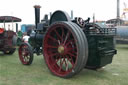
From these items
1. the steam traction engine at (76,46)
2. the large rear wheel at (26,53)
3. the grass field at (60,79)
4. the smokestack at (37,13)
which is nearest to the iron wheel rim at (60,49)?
the steam traction engine at (76,46)

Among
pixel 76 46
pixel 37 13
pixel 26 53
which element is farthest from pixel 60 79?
pixel 37 13

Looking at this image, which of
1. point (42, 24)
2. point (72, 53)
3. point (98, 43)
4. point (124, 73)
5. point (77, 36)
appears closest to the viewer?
point (77, 36)

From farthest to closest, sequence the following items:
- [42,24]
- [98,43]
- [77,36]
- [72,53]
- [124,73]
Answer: [42,24] < [124,73] < [72,53] < [98,43] < [77,36]

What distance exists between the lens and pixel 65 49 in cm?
382

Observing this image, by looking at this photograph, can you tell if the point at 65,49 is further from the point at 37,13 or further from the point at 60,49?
the point at 37,13

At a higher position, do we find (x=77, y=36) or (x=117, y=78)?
(x=77, y=36)

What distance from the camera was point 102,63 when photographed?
379 centimetres

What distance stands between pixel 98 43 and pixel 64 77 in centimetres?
109

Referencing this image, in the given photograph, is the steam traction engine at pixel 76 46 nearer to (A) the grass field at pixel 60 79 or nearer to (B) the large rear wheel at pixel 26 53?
(A) the grass field at pixel 60 79

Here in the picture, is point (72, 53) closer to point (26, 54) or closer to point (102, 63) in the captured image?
point (102, 63)

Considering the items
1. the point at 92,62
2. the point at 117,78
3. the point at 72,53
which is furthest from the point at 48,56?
the point at 117,78

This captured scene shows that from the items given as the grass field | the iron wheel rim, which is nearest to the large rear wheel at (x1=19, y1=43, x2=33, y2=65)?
the grass field

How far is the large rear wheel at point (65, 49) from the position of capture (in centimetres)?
341

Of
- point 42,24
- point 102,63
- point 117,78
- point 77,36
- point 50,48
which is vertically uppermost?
point 42,24
